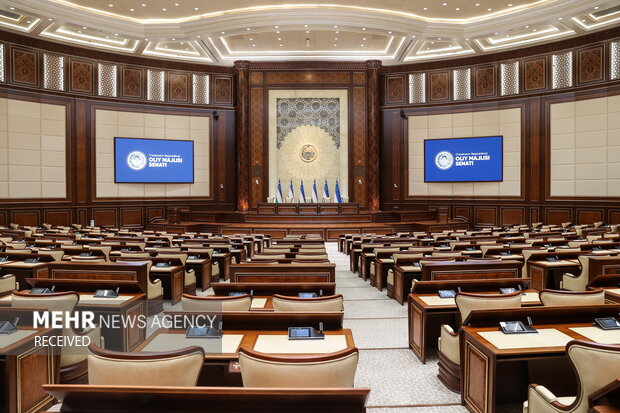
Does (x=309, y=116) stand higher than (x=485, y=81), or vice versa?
(x=485, y=81)

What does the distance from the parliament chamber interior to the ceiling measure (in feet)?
0.26

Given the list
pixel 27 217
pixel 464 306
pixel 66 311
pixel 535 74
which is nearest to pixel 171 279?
pixel 66 311

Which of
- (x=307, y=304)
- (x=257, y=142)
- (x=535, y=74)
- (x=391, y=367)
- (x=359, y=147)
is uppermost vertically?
(x=535, y=74)

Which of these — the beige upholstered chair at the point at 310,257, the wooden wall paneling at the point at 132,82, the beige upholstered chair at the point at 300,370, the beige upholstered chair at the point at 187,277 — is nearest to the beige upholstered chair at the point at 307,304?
the beige upholstered chair at the point at 300,370

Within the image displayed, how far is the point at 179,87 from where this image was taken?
16781 mm

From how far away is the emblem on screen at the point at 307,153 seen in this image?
17812mm

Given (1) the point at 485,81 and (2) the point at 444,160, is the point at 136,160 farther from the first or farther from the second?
(1) the point at 485,81

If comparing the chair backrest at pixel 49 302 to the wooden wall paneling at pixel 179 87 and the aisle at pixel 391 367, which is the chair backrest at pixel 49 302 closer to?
the aisle at pixel 391 367

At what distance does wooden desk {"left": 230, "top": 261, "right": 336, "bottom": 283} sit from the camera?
194 inches

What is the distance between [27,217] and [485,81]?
15.5 meters

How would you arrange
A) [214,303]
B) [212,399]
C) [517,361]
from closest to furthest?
[212,399], [517,361], [214,303]

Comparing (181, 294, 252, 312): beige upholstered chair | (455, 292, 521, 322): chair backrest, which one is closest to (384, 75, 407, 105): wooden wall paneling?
(455, 292, 521, 322): chair backrest

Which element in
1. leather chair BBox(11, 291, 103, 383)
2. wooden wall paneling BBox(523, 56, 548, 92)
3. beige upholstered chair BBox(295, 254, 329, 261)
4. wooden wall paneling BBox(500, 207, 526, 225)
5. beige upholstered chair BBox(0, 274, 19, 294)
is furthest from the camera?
wooden wall paneling BBox(500, 207, 526, 225)

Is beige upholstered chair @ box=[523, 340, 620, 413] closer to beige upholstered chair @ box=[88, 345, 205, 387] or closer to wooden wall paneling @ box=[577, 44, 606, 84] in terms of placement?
beige upholstered chair @ box=[88, 345, 205, 387]
